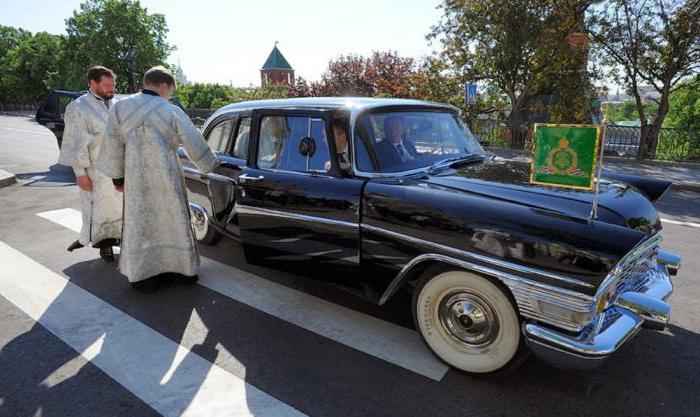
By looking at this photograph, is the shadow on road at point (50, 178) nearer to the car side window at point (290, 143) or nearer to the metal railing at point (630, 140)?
the car side window at point (290, 143)

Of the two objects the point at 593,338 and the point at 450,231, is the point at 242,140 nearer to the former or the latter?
the point at 450,231

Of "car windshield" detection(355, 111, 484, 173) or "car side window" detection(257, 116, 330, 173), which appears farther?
"car side window" detection(257, 116, 330, 173)

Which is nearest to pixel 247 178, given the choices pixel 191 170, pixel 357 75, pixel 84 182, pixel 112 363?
pixel 191 170

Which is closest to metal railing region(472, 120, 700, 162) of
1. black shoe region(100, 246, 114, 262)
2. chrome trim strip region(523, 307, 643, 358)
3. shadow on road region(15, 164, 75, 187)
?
black shoe region(100, 246, 114, 262)

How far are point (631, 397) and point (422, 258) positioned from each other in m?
1.44

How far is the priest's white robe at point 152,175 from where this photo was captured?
12.4 feet

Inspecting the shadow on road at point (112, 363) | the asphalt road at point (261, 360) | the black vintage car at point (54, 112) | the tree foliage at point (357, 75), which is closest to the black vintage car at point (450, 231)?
the asphalt road at point (261, 360)

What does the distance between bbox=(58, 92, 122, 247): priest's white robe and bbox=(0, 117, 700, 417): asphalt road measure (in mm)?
482

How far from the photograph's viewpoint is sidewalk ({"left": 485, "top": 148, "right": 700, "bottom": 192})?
9852 mm

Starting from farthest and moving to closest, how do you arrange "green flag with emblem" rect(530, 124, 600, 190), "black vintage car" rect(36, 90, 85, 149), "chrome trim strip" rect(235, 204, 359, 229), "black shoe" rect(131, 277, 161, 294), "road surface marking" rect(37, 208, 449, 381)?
"black vintage car" rect(36, 90, 85, 149), "black shoe" rect(131, 277, 161, 294), "chrome trim strip" rect(235, 204, 359, 229), "road surface marking" rect(37, 208, 449, 381), "green flag with emblem" rect(530, 124, 600, 190)

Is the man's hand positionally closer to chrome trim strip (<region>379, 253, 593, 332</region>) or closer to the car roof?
the car roof

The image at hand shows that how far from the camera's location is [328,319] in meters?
3.53

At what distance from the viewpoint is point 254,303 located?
3855 mm

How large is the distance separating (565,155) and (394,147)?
125 centimetres
